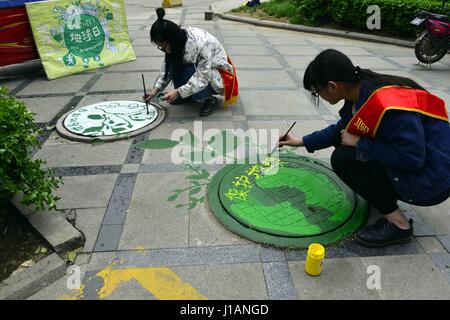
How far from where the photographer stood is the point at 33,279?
204cm

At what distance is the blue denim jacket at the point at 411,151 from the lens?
6.34 ft

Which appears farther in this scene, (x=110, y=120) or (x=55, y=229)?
(x=110, y=120)

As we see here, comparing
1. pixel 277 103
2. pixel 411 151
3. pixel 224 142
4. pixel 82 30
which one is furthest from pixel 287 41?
pixel 411 151

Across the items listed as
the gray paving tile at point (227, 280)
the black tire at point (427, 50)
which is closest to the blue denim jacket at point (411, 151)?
the gray paving tile at point (227, 280)

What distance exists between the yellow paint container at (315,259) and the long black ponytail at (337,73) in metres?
0.89

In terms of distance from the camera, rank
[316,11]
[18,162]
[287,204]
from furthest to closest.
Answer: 1. [316,11]
2. [287,204]
3. [18,162]

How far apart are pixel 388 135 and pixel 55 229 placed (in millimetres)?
2070

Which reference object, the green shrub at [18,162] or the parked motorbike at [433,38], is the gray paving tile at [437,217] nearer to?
the green shrub at [18,162]

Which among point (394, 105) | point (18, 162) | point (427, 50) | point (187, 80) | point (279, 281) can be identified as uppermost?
point (394, 105)

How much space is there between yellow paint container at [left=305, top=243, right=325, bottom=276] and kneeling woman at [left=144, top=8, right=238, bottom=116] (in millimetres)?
2375

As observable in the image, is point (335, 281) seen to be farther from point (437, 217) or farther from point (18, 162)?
point (18, 162)

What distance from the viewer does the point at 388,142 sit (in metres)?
2.04
